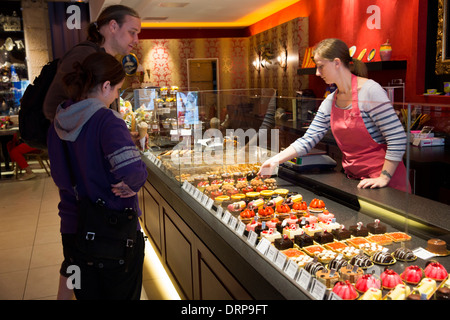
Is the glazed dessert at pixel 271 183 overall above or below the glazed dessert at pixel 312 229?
above

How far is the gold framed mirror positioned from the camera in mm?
4531

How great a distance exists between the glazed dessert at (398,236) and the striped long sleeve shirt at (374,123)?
340mm

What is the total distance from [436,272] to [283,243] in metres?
0.57

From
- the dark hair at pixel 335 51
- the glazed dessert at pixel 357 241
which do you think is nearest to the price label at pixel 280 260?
the glazed dessert at pixel 357 241

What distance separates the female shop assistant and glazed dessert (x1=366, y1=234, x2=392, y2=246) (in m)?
0.34

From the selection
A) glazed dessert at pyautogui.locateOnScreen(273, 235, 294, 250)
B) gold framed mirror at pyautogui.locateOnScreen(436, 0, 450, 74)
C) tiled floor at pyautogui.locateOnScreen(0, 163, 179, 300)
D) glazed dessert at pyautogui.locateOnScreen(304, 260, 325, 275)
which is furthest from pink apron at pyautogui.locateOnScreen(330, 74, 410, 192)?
gold framed mirror at pyautogui.locateOnScreen(436, 0, 450, 74)

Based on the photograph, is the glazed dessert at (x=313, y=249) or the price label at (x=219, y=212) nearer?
the glazed dessert at (x=313, y=249)

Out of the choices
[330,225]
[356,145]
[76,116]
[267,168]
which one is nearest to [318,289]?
[330,225]

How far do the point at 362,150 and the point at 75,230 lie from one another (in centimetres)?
148

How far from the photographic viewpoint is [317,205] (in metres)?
2.12

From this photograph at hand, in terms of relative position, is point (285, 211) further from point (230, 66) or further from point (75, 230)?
point (230, 66)

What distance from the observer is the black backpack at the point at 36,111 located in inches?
76.6

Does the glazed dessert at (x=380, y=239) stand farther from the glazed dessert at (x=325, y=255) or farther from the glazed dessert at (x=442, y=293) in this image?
the glazed dessert at (x=442, y=293)

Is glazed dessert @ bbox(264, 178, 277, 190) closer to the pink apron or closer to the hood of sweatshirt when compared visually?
the pink apron
